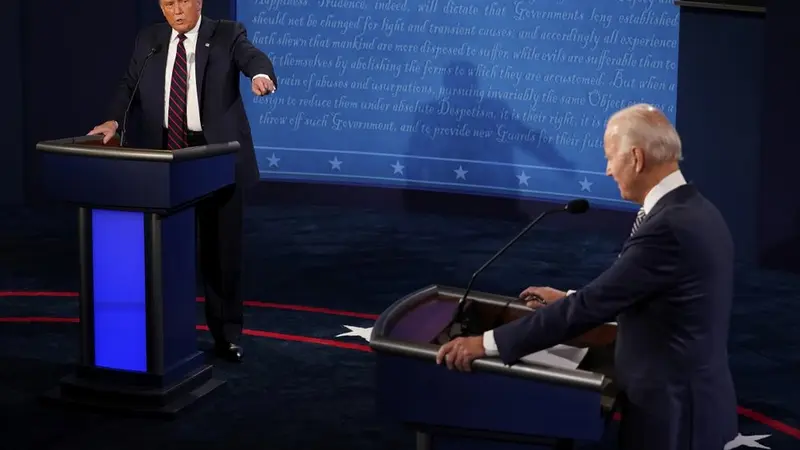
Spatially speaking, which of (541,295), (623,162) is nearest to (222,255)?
(541,295)

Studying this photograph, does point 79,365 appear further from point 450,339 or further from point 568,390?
point 568,390

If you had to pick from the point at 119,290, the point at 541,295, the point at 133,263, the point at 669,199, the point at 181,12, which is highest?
the point at 181,12

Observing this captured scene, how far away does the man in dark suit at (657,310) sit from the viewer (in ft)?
9.37

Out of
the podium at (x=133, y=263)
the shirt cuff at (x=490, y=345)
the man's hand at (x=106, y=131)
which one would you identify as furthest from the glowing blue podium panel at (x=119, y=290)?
the shirt cuff at (x=490, y=345)

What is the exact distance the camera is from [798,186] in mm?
7379

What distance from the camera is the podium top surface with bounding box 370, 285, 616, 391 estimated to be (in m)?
2.79

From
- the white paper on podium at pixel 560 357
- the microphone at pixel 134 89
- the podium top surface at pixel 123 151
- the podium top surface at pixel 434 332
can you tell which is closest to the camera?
the podium top surface at pixel 434 332

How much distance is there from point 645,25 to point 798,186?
144 cm

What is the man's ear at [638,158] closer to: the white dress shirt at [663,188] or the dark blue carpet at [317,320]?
the white dress shirt at [663,188]

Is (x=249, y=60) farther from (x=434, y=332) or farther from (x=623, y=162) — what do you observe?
(x=623, y=162)

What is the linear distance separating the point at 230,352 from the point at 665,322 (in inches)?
119

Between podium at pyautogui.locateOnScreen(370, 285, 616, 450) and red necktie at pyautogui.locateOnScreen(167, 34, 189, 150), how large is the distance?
7.71 ft

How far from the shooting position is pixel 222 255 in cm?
543

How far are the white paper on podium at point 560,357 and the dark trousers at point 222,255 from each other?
2.47 metres
